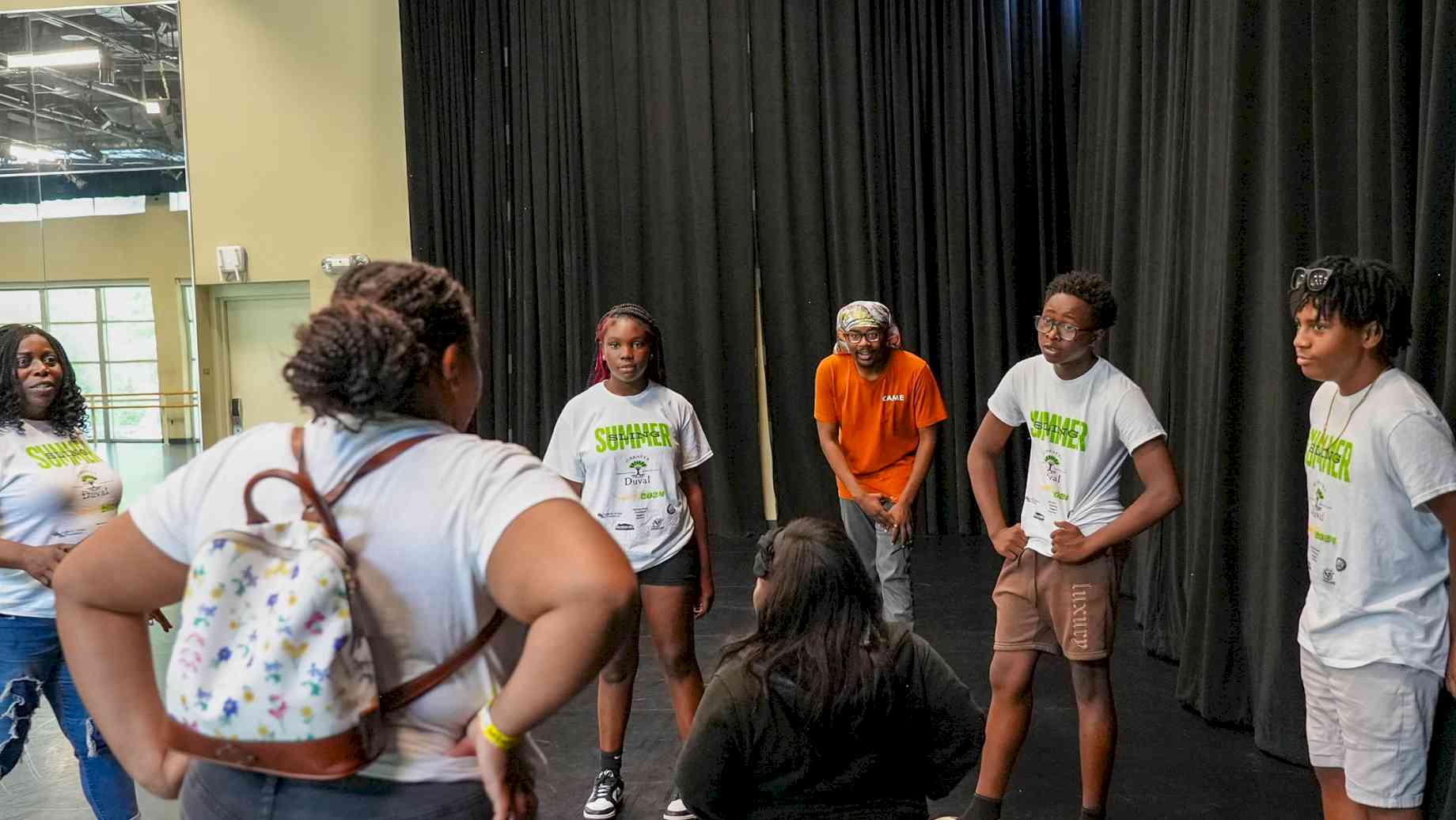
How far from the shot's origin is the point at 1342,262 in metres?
2.32

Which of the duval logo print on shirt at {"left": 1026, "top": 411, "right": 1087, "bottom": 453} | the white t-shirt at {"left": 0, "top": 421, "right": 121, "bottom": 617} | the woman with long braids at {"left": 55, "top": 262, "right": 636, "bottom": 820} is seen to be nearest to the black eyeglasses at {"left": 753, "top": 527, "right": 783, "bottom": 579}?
the woman with long braids at {"left": 55, "top": 262, "right": 636, "bottom": 820}

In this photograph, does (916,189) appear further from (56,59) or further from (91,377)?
(56,59)

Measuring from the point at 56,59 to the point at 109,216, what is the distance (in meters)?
1.37

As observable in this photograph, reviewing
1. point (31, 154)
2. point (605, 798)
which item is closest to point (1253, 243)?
point (605, 798)

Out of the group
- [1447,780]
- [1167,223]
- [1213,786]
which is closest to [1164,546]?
[1167,223]

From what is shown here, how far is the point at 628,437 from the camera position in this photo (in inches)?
135

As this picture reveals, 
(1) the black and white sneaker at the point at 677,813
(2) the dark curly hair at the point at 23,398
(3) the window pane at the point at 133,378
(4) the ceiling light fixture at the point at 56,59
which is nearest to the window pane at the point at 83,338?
(3) the window pane at the point at 133,378

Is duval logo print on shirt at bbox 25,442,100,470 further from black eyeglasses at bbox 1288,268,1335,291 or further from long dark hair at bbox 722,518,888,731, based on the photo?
black eyeglasses at bbox 1288,268,1335,291

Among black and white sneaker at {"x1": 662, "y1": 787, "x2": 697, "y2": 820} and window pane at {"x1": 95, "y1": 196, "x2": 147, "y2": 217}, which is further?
window pane at {"x1": 95, "y1": 196, "x2": 147, "y2": 217}

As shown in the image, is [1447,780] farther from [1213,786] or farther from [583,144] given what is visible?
[583,144]

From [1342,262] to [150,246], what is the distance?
904 centimetres

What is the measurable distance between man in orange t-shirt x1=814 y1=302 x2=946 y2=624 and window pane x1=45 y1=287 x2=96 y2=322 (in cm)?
681

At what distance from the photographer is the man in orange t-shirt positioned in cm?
437

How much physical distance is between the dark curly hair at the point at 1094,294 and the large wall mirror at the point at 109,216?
769cm
